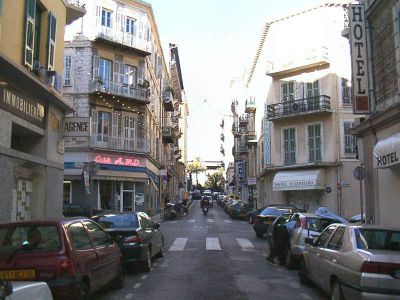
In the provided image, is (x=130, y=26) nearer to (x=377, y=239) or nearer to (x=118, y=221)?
(x=118, y=221)

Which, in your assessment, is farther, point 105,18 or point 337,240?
point 105,18

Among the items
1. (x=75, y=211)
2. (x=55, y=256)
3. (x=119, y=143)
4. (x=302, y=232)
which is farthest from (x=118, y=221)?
(x=119, y=143)

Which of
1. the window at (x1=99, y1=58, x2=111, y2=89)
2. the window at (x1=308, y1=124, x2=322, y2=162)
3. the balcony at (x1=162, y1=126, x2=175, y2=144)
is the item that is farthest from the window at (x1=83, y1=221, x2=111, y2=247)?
the balcony at (x1=162, y1=126, x2=175, y2=144)

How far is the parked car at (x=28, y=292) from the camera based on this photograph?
4.08 metres

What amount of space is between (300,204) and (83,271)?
3098 centimetres

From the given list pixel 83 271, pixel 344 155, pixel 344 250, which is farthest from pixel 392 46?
pixel 344 155

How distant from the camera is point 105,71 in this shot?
36.4m

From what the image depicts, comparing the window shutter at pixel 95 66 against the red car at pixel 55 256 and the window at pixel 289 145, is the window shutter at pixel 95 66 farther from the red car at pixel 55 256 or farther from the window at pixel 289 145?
the red car at pixel 55 256

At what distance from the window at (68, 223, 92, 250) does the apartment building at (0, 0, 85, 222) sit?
4.59 metres

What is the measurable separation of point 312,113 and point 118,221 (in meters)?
25.3

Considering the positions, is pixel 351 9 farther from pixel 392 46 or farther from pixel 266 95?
pixel 266 95

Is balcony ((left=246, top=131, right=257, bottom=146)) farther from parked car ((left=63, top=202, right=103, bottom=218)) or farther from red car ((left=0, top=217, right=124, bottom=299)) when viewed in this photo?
red car ((left=0, top=217, right=124, bottom=299))

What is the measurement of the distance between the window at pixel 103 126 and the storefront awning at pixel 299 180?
12538 millimetres

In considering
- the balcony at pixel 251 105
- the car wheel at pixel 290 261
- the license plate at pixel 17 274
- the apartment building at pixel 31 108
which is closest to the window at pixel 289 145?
the balcony at pixel 251 105
